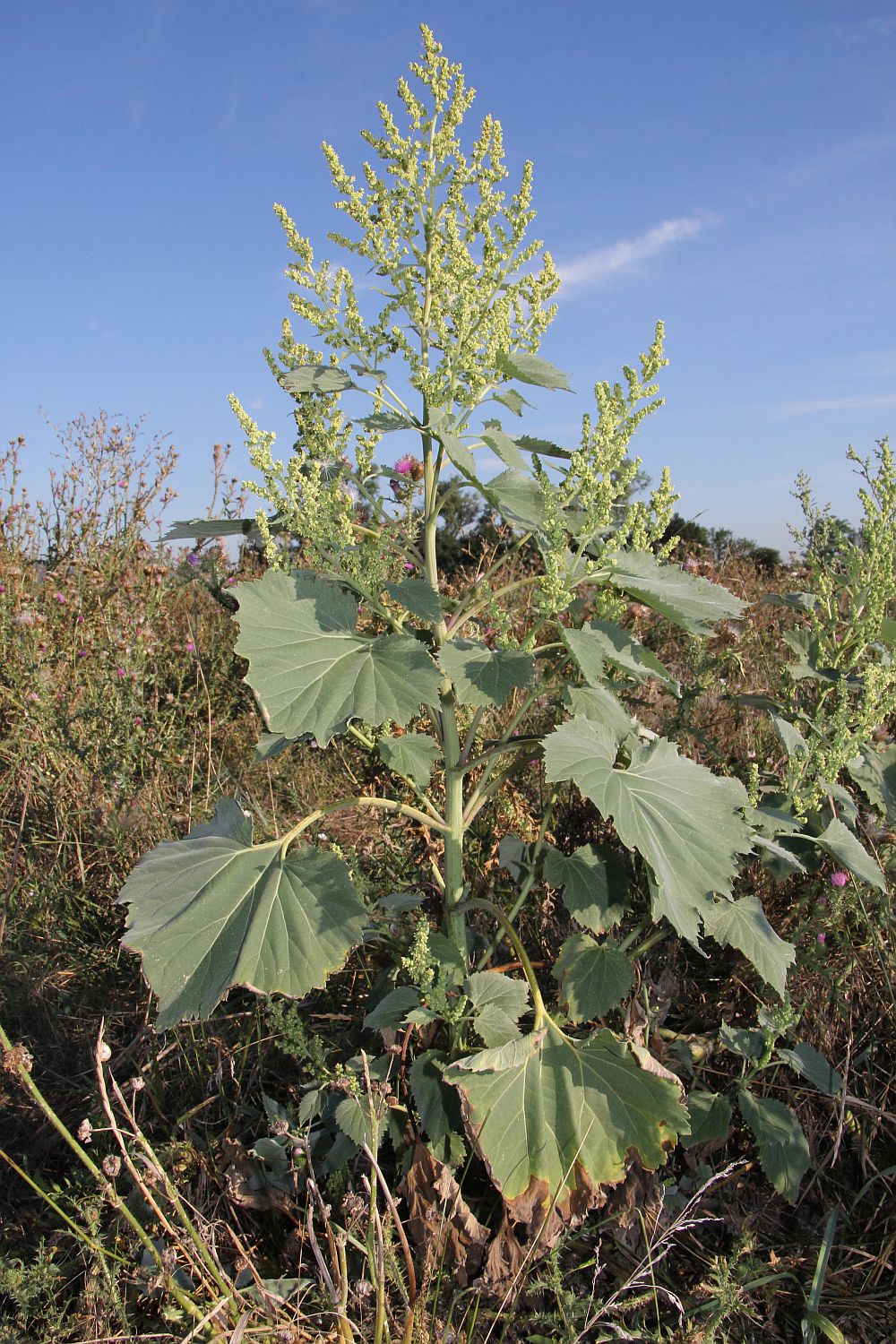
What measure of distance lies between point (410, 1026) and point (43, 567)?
472 centimetres

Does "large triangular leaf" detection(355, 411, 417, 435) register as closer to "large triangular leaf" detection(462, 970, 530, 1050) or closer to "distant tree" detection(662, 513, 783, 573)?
"large triangular leaf" detection(462, 970, 530, 1050)

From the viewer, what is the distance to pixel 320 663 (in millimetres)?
1611

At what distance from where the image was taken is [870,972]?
224cm

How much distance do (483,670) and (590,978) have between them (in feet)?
2.35

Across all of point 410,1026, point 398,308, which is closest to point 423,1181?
point 410,1026

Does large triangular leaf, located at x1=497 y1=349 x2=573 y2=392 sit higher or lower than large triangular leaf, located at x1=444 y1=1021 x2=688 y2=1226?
higher

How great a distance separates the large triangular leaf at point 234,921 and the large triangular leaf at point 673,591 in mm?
858

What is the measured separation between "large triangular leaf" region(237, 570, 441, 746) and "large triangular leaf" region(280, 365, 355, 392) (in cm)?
38

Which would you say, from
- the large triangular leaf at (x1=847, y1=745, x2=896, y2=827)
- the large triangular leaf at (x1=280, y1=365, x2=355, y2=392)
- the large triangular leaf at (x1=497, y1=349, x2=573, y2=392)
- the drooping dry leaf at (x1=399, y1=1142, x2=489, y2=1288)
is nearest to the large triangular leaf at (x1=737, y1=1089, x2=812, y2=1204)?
the drooping dry leaf at (x1=399, y1=1142, x2=489, y2=1288)

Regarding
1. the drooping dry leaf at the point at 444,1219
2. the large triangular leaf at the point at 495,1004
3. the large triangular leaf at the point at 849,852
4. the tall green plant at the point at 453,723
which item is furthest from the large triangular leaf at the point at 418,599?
the drooping dry leaf at the point at 444,1219

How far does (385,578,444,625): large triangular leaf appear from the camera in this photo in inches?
64.6

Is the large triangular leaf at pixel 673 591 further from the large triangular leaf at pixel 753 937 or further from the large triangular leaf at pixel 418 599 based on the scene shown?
the large triangular leaf at pixel 753 937

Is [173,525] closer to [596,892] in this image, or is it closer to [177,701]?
[596,892]

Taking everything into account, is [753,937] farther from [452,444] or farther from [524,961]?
[452,444]
